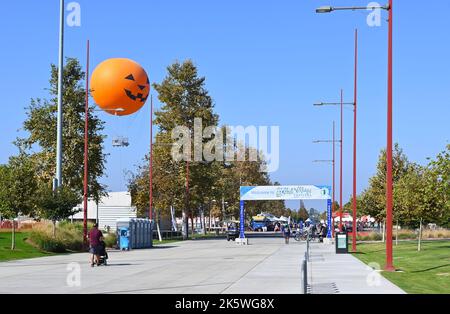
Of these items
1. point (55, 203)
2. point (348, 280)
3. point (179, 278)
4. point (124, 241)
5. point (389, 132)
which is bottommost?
point (124, 241)

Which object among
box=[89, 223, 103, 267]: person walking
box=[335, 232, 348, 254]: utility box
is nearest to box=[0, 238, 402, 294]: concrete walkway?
box=[89, 223, 103, 267]: person walking

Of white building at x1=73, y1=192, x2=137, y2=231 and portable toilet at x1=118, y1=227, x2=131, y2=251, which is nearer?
portable toilet at x1=118, y1=227, x2=131, y2=251

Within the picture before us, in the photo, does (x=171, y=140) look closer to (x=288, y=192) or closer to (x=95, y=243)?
(x=288, y=192)

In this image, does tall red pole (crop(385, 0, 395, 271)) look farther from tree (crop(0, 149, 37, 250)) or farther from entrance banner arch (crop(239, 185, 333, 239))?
entrance banner arch (crop(239, 185, 333, 239))

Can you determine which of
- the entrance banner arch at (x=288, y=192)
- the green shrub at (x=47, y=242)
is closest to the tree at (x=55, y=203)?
the green shrub at (x=47, y=242)

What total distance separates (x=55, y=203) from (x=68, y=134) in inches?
829

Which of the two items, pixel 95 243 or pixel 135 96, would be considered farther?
pixel 135 96

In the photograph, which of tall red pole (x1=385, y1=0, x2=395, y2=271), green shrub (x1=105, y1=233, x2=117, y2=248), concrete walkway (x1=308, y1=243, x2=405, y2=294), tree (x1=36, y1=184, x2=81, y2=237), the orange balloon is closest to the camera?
concrete walkway (x1=308, y1=243, x2=405, y2=294)

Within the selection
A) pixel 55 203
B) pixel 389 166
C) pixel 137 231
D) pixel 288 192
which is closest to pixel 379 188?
pixel 288 192

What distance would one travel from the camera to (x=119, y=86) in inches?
1433

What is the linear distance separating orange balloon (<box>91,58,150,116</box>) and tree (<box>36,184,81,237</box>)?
697 centimetres

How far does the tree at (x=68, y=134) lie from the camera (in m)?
61.6

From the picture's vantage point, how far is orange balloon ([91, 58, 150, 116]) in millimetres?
36469
